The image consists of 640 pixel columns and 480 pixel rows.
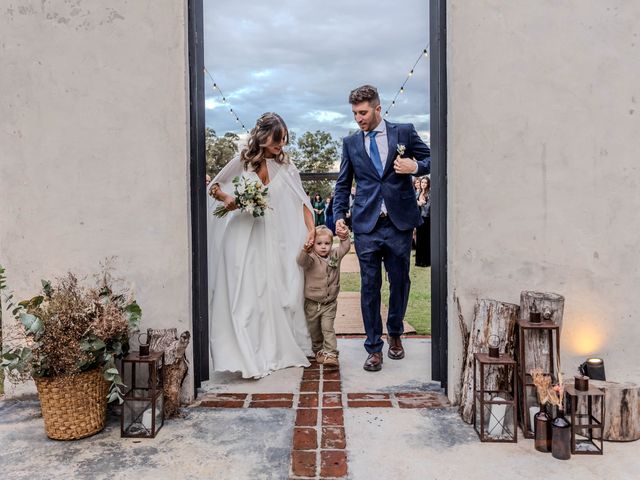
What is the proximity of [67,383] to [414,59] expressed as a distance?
5.53 meters

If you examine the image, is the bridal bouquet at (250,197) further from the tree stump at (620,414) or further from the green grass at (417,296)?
the tree stump at (620,414)

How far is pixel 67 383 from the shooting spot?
2.66 m

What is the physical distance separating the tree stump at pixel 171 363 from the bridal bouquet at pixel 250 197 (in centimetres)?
101

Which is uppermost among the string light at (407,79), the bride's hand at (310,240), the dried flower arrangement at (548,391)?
the string light at (407,79)

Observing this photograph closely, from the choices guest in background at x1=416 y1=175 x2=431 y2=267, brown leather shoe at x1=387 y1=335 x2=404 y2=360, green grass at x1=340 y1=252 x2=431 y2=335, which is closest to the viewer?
brown leather shoe at x1=387 y1=335 x2=404 y2=360

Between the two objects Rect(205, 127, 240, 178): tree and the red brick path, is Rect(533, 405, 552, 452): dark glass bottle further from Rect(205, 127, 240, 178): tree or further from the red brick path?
Rect(205, 127, 240, 178): tree

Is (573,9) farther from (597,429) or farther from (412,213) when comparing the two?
(597,429)

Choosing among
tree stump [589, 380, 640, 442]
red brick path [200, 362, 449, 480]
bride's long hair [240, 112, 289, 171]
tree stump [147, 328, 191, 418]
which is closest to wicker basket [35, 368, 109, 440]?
tree stump [147, 328, 191, 418]

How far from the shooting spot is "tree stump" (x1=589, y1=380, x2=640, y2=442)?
2641 millimetres

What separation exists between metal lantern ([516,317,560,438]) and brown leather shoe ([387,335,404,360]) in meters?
1.33

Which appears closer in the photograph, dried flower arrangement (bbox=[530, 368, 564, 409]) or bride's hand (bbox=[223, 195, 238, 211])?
dried flower arrangement (bbox=[530, 368, 564, 409])

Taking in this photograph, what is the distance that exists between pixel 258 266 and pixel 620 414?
2.34m

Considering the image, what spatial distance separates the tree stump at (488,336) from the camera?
9.24 feet

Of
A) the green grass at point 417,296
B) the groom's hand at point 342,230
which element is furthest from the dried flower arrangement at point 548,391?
the green grass at point 417,296
